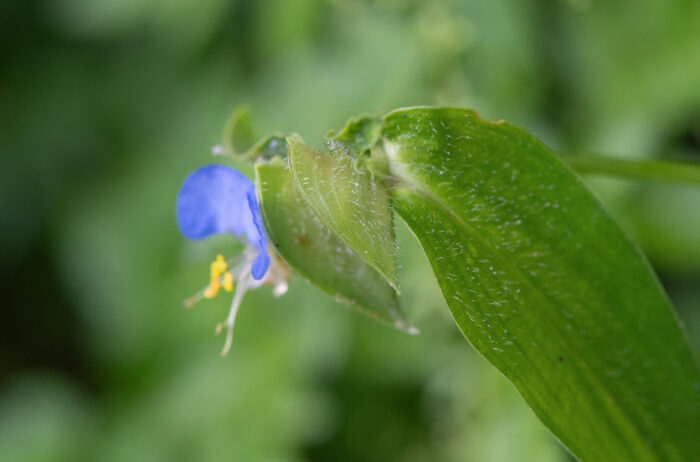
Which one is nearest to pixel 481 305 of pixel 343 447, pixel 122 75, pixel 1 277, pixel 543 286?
pixel 543 286

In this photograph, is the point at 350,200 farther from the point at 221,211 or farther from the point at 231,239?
the point at 231,239

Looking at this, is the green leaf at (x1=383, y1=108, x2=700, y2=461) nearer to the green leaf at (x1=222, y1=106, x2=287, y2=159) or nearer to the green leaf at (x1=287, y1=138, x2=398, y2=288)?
the green leaf at (x1=287, y1=138, x2=398, y2=288)

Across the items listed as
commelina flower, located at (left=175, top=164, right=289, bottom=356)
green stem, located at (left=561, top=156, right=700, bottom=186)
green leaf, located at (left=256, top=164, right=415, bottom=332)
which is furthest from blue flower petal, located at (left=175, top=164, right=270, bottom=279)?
green stem, located at (left=561, top=156, right=700, bottom=186)

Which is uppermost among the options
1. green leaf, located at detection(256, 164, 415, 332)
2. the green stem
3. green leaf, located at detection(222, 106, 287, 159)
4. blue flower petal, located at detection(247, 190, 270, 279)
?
the green stem

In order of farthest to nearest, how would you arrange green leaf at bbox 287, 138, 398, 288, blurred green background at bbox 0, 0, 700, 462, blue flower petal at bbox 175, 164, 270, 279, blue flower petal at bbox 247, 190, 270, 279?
blurred green background at bbox 0, 0, 700, 462 < blue flower petal at bbox 175, 164, 270, 279 < blue flower petal at bbox 247, 190, 270, 279 < green leaf at bbox 287, 138, 398, 288

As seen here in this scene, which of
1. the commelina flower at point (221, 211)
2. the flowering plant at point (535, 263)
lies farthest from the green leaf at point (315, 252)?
the commelina flower at point (221, 211)

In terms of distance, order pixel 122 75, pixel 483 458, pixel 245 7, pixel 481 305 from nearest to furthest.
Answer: pixel 481 305 → pixel 483 458 → pixel 245 7 → pixel 122 75

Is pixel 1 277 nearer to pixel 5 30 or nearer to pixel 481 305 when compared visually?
pixel 5 30
